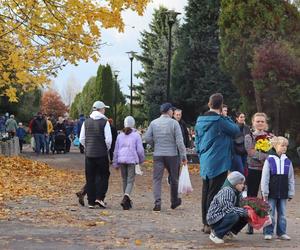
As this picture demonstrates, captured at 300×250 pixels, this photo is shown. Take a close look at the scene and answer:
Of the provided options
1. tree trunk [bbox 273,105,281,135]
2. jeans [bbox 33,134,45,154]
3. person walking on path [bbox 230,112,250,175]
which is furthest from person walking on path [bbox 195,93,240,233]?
jeans [bbox 33,134,45,154]

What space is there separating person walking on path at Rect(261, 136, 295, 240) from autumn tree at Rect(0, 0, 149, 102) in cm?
510

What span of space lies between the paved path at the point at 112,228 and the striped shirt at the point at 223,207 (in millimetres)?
348

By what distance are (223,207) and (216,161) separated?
33.9 inches

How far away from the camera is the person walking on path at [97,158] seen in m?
12.2

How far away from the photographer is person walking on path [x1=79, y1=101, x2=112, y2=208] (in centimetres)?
1219

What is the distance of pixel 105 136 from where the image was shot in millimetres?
12211

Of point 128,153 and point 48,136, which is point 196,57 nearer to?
point 48,136

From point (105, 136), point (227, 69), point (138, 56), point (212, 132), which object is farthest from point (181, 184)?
point (138, 56)

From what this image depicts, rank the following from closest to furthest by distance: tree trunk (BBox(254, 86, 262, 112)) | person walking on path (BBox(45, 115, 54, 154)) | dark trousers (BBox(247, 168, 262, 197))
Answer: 1. dark trousers (BBox(247, 168, 262, 197))
2. tree trunk (BBox(254, 86, 262, 112))
3. person walking on path (BBox(45, 115, 54, 154))

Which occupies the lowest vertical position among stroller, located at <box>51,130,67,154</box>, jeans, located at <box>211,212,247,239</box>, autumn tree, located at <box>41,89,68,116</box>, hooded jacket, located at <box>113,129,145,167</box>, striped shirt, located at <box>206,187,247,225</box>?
jeans, located at <box>211,212,247,239</box>

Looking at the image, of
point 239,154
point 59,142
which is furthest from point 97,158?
A: point 59,142

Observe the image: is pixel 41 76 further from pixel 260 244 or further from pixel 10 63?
pixel 260 244

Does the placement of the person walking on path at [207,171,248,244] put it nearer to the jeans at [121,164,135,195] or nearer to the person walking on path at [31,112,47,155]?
the jeans at [121,164,135,195]

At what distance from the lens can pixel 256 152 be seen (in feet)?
32.4
